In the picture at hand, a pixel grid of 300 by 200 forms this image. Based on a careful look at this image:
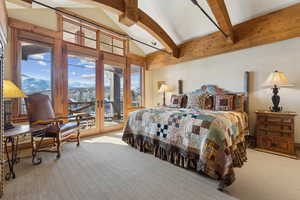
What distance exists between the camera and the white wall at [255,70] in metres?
2.85

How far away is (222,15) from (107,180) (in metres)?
3.54

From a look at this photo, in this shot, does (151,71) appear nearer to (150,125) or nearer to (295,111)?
(150,125)

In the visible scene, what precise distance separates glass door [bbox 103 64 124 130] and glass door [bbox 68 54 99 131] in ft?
1.17

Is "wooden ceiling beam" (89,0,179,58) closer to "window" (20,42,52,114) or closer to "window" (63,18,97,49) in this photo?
"window" (63,18,97,49)

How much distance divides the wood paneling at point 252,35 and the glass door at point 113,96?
7.11ft

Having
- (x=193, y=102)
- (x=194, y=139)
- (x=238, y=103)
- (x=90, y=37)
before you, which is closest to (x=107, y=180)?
(x=194, y=139)

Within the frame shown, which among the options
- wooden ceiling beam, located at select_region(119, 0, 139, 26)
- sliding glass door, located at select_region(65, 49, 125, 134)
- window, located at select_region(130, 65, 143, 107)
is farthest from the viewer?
window, located at select_region(130, 65, 143, 107)

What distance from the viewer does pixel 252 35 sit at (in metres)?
3.21

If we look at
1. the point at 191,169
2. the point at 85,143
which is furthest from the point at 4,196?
the point at 191,169

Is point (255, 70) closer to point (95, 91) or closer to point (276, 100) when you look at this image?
point (276, 100)

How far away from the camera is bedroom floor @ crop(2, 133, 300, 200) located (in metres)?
1.58

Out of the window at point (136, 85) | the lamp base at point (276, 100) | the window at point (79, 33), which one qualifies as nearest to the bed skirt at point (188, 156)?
the lamp base at point (276, 100)

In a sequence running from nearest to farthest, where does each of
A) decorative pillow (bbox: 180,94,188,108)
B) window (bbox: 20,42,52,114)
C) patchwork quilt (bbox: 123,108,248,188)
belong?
patchwork quilt (bbox: 123,108,248,188) → window (bbox: 20,42,52,114) → decorative pillow (bbox: 180,94,188,108)

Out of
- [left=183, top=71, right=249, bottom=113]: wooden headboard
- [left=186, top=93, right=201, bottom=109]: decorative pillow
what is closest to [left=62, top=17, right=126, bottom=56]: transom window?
[left=186, top=93, right=201, bottom=109]: decorative pillow
